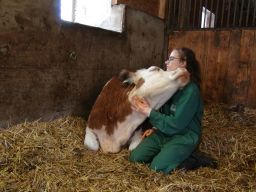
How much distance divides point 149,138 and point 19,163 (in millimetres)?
1226

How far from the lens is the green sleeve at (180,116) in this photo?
303 centimetres

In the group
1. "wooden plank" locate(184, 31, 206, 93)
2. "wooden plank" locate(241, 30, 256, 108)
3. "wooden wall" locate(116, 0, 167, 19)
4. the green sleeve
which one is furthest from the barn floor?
"wooden wall" locate(116, 0, 167, 19)

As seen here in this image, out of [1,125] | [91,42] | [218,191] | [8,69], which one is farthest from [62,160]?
[91,42]

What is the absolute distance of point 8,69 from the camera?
331 centimetres

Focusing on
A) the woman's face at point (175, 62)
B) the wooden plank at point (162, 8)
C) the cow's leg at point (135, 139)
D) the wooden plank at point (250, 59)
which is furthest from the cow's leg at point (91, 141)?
the wooden plank at point (162, 8)

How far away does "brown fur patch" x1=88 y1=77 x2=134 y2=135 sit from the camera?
3604 millimetres

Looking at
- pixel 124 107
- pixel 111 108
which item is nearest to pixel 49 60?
pixel 111 108

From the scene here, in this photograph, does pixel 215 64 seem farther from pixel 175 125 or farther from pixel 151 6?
pixel 175 125

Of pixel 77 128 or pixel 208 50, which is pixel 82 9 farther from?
pixel 77 128

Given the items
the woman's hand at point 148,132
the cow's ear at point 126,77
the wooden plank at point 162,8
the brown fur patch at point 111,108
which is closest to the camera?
the woman's hand at point 148,132

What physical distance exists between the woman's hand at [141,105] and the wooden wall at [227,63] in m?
2.30

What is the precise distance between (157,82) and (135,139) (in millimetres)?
666

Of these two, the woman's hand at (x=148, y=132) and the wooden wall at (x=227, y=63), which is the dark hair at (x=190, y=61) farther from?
the wooden wall at (x=227, y=63)

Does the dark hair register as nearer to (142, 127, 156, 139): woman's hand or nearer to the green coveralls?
the green coveralls
